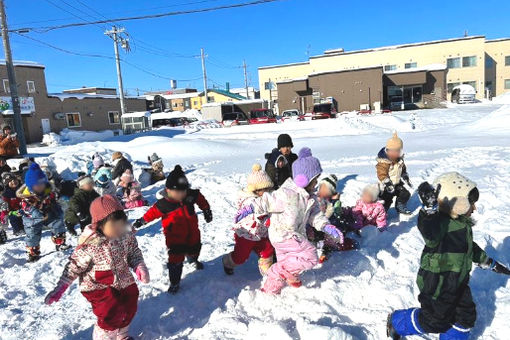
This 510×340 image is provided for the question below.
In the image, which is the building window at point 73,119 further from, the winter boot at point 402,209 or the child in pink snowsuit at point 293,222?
the child in pink snowsuit at point 293,222

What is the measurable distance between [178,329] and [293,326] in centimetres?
98

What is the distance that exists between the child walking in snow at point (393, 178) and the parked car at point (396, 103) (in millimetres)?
33669

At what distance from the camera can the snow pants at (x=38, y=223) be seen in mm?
4812

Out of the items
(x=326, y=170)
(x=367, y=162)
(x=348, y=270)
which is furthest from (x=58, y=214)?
(x=367, y=162)

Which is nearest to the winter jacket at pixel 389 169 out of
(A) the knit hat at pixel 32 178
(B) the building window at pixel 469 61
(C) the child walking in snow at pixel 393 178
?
(C) the child walking in snow at pixel 393 178

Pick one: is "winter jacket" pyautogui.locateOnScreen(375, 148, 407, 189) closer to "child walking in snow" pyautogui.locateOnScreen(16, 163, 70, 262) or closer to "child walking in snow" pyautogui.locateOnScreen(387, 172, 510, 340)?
"child walking in snow" pyautogui.locateOnScreen(387, 172, 510, 340)

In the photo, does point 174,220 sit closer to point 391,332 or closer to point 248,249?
point 248,249

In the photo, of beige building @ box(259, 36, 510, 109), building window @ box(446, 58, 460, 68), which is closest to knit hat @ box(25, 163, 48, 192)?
beige building @ box(259, 36, 510, 109)

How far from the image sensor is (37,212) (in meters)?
4.90

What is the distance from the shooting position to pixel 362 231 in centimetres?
471

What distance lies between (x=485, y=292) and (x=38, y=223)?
5.26m

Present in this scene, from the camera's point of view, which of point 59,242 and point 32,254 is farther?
point 59,242

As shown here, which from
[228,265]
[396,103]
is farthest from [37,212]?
[396,103]

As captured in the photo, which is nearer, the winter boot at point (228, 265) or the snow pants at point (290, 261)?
the snow pants at point (290, 261)
